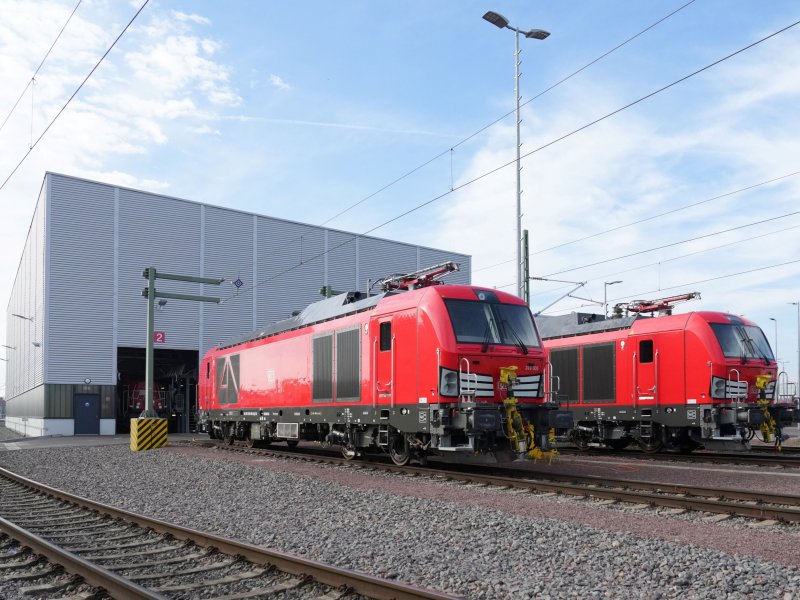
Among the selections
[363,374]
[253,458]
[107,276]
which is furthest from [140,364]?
[363,374]

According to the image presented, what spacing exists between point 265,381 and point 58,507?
Answer: 10554mm

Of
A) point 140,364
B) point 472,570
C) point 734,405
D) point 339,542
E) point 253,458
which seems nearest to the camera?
point 472,570

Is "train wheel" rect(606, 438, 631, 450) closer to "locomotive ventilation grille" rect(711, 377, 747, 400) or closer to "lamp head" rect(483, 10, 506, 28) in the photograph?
"locomotive ventilation grille" rect(711, 377, 747, 400)

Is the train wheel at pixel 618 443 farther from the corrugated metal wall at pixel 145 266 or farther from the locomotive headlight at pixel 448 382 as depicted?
the corrugated metal wall at pixel 145 266

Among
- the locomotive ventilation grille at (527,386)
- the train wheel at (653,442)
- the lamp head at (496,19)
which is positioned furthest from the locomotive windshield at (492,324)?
the lamp head at (496,19)

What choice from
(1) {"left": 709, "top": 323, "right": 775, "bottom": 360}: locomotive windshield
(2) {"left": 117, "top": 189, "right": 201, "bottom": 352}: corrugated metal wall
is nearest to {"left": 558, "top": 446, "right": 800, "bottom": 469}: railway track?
(1) {"left": 709, "top": 323, "right": 775, "bottom": 360}: locomotive windshield

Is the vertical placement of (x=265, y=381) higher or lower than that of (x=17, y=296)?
lower

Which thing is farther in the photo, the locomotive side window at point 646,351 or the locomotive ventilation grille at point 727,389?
the locomotive side window at point 646,351

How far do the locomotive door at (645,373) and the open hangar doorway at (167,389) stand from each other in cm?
2941

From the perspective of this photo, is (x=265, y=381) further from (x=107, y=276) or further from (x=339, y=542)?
(x=107, y=276)

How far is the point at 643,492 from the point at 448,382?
3.76 m

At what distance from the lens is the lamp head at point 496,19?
912 inches

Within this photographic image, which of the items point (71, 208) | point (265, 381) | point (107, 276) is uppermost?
point (71, 208)

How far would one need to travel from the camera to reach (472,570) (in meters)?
6.75
